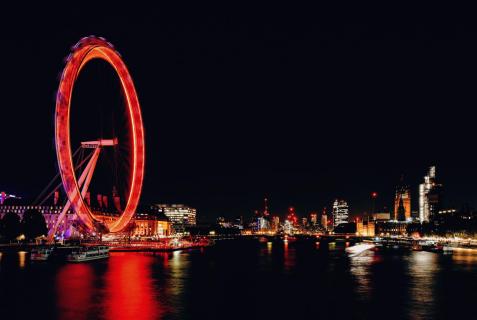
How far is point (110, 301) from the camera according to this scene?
93.7 feet

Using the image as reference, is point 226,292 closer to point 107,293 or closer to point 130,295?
point 130,295

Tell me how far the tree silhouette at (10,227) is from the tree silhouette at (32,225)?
135cm

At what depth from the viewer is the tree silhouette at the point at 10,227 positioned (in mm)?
73312

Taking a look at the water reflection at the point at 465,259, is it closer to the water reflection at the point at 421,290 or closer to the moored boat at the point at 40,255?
the water reflection at the point at 421,290

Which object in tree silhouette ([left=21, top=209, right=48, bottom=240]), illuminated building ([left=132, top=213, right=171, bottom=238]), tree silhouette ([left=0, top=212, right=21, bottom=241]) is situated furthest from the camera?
illuminated building ([left=132, top=213, right=171, bottom=238])

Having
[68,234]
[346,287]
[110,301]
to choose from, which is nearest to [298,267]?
[346,287]

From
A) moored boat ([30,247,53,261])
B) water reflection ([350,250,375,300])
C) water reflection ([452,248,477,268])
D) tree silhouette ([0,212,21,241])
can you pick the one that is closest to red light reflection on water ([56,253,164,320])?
moored boat ([30,247,53,261])

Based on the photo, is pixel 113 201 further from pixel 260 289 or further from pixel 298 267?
pixel 260 289

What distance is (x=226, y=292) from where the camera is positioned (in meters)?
33.7

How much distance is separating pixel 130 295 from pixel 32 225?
50.4m

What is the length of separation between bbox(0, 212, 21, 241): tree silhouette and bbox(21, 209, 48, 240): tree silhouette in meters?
1.35

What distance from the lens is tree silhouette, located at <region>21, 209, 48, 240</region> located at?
7606cm

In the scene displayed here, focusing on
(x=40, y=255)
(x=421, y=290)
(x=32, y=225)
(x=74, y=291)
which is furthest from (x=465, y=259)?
(x=32, y=225)

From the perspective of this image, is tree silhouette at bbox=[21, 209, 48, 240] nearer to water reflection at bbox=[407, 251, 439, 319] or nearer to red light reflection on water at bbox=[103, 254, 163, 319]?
red light reflection on water at bbox=[103, 254, 163, 319]
